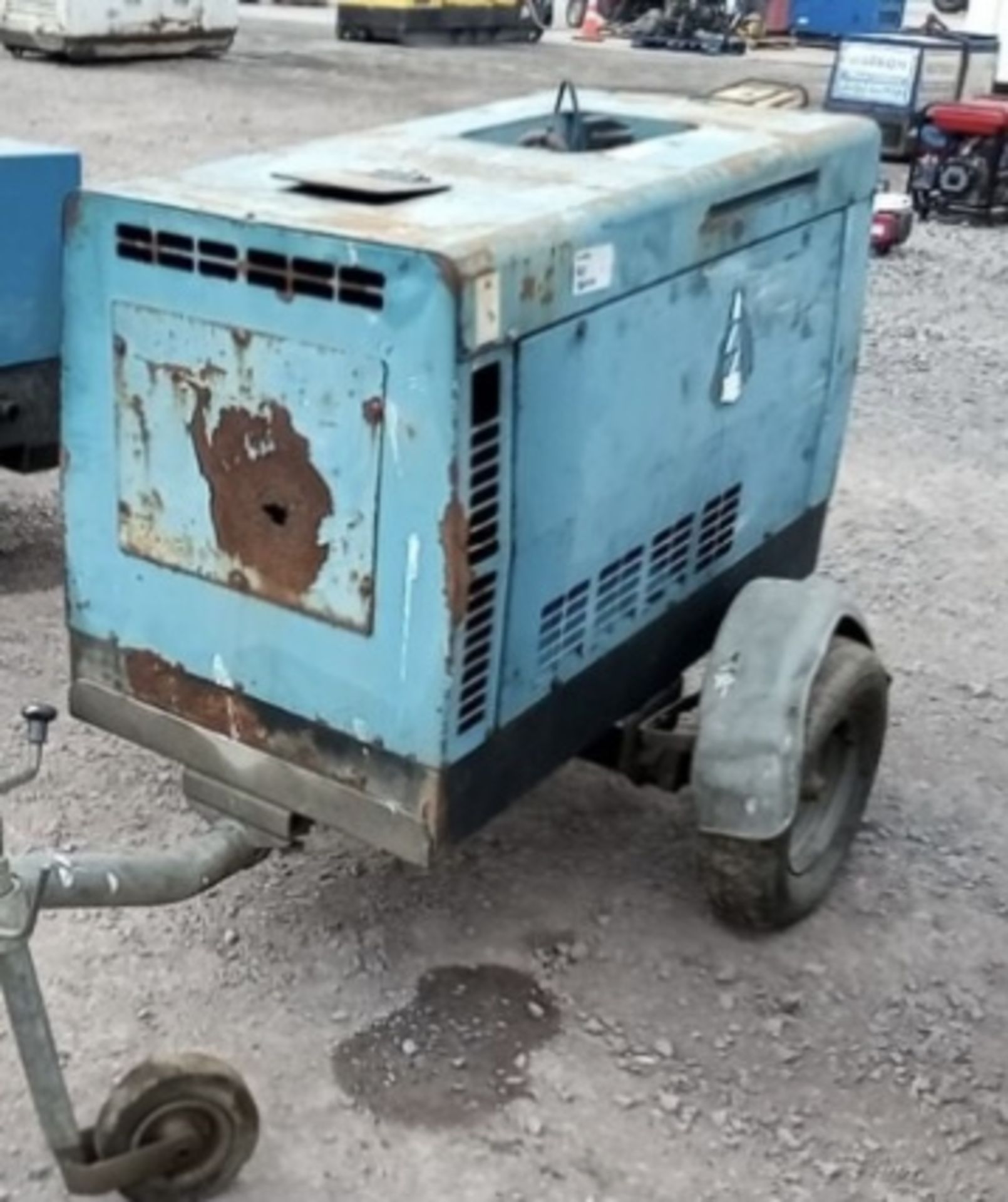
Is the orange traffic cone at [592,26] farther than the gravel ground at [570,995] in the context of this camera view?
Yes

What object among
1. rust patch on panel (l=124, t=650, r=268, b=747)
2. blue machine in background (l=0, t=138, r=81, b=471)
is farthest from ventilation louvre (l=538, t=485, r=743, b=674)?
blue machine in background (l=0, t=138, r=81, b=471)

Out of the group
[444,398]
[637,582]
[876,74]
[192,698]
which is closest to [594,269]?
[444,398]

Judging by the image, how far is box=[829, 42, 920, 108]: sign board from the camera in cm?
1130

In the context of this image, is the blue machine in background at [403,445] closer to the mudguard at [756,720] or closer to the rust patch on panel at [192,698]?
the rust patch on panel at [192,698]

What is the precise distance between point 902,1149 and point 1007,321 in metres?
5.72

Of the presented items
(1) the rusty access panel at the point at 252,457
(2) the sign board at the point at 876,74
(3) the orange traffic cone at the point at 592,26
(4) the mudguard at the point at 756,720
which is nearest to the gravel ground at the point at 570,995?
(4) the mudguard at the point at 756,720

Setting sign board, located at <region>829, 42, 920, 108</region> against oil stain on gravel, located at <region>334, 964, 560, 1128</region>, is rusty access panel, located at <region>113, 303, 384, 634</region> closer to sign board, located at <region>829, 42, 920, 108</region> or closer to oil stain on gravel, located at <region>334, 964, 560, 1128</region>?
oil stain on gravel, located at <region>334, 964, 560, 1128</region>

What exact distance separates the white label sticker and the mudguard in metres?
0.73

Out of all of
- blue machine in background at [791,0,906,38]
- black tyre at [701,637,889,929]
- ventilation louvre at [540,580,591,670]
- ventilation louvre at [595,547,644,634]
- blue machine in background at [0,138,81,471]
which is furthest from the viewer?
blue machine in background at [791,0,906,38]

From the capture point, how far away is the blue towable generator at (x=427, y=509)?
2586mm

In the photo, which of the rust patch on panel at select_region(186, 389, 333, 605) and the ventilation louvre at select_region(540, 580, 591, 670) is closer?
the rust patch on panel at select_region(186, 389, 333, 605)

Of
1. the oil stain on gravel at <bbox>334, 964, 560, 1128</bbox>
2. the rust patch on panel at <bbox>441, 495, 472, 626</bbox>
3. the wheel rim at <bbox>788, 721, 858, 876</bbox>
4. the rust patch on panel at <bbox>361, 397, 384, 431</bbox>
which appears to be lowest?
the oil stain on gravel at <bbox>334, 964, 560, 1128</bbox>

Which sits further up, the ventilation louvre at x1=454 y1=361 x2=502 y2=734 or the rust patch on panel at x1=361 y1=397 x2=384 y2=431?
the rust patch on panel at x1=361 y1=397 x2=384 y2=431

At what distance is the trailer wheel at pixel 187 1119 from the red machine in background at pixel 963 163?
26.8 ft
